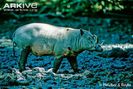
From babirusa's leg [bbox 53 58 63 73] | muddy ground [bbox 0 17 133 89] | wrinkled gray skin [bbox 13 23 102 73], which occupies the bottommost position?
muddy ground [bbox 0 17 133 89]

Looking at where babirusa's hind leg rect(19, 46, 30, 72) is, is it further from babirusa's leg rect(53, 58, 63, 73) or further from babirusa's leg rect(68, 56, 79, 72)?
babirusa's leg rect(68, 56, 79, 72)

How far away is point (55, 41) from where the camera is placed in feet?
27.9

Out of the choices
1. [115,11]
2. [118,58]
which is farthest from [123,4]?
[118,58]

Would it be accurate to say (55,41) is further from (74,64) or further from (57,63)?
(74,64)

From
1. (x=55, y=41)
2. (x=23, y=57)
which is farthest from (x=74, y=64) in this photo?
(x=23, y=57)

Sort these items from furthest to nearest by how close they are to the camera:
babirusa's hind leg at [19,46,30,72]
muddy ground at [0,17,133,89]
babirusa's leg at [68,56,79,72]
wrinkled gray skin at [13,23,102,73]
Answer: babirusa's leg at [68,56,79,72] < babirusa's hind leg at [19,46,30,72] < wrinkled gray skin at [13,23,102,73] < muddy ground at [0,17,133,89]

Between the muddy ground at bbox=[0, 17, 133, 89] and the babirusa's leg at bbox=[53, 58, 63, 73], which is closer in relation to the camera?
the muddy ground at bbox=[0, 17, 133, 89]

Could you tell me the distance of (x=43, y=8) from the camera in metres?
17.0

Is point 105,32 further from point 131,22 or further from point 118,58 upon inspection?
point 118,58

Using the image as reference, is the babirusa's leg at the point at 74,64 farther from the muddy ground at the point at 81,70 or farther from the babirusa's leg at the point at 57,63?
the babirusa's leg at the point at 57,63

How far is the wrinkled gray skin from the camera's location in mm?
8453

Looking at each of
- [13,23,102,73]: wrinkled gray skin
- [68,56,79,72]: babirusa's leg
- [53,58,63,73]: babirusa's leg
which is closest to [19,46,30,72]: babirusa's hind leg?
[13,23,102,73]: wrinkled gray skin

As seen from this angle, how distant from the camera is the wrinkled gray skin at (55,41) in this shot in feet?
27.7

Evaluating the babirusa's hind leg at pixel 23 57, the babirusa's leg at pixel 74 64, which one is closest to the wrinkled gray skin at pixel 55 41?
the babirusa's hind leg at pixel 23 57
